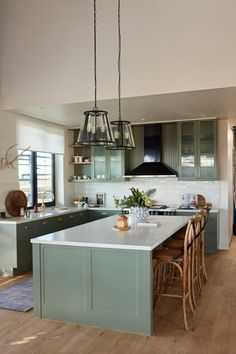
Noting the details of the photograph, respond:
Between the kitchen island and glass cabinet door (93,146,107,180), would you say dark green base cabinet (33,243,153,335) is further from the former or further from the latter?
glass cabinet door (93,146,107,180)

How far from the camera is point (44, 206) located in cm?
678

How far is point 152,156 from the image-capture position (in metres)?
7.28

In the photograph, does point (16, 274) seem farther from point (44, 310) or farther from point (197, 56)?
point (197, 56)

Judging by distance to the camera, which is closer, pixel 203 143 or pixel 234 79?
pixel 234 79

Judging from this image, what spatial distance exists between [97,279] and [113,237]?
0.46 meters

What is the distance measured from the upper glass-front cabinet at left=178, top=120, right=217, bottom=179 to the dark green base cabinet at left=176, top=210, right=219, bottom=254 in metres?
0.77

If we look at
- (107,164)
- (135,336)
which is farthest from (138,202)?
(107,164)

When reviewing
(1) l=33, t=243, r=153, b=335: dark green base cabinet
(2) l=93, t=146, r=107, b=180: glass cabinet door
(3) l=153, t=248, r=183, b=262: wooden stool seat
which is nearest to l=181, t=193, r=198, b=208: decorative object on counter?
(2) l=93, t=146, r=107, b=180: glass cabinet door

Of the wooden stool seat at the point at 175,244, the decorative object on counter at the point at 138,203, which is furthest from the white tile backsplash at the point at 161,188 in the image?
the decorative object on counter at the point at 138,203

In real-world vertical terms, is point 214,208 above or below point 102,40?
below

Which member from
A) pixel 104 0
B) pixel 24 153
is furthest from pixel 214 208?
pixel 104 0

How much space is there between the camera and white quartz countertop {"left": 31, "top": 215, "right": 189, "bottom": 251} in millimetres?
3361

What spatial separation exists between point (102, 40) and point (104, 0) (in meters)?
0.57

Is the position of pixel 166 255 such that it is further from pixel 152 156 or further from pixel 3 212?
pixel 152 156
